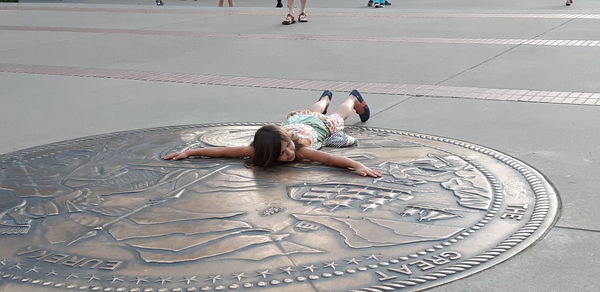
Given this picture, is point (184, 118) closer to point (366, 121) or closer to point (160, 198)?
point (366, 121)

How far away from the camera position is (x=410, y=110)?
6.74 metres

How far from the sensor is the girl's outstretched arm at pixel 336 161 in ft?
15.4

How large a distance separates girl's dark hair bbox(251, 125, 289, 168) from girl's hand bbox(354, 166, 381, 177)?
568mm

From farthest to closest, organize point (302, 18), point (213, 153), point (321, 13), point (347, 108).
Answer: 1. point (321, 13)
2. point (302, 18)
3. point (347, 108)
4. point (213, 153)

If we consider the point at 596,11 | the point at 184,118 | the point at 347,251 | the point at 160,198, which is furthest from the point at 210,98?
the point at 596,11

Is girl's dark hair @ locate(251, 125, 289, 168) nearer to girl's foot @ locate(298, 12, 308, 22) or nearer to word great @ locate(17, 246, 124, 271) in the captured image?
word great @ locate(17, 246, 124, 271)

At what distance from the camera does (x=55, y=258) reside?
3.71 metres

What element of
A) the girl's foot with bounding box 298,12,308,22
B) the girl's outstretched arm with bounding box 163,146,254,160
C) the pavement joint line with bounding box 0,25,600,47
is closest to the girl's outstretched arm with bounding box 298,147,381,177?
the girl's outstretched arm with bounding box 163,146,254,160

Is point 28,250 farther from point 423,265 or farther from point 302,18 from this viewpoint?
point 302,18

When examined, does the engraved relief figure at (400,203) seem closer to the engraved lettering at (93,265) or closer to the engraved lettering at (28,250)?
the engraved lettering at (93,265)

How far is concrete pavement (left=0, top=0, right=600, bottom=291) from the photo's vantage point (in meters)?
4.62

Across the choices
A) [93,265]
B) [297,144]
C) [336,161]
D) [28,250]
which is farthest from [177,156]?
[93,265]

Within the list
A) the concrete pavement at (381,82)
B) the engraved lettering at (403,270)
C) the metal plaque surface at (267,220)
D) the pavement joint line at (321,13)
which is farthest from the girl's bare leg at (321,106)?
the pavement joint line at (321,13)

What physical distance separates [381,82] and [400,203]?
4.07 metres
